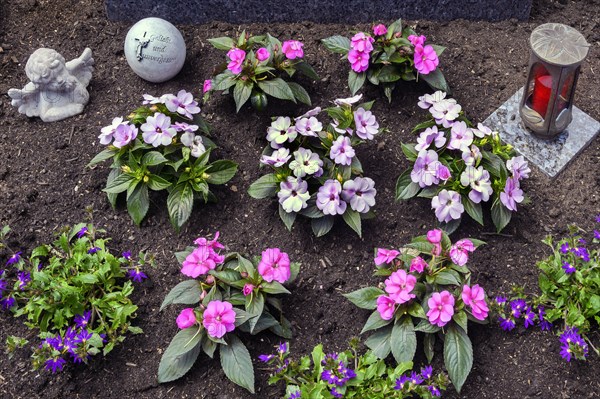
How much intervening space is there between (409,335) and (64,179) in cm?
209

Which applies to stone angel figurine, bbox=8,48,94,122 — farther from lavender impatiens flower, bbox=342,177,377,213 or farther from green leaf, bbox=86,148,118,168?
lavender impatiens flower, bbox=342,177,377,213

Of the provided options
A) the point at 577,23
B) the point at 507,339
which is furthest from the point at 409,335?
the point at 577,23

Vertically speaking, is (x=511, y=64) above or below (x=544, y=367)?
above

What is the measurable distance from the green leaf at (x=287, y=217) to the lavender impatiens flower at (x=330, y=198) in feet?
0.50

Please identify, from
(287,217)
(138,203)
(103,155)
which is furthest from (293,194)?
(103,155)

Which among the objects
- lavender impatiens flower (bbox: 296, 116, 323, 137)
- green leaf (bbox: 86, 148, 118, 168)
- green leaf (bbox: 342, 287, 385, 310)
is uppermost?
lavender impatiens flower (bbox: 296, 116, 323, 137)

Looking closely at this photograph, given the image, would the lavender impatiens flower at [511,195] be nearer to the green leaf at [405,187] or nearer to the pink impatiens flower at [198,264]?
the green leaf at [405,187]

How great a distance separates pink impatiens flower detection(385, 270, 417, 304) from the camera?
12.4ft

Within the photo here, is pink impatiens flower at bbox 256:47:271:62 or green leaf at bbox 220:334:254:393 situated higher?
pink impatiens flower at bbox 256:47:271:62

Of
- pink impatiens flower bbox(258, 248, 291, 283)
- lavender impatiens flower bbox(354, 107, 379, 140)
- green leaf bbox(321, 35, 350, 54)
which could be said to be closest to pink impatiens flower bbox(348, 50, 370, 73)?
green leaf bbox(321, 35, 350, 54)

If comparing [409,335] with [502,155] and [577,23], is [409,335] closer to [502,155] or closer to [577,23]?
[502,155]

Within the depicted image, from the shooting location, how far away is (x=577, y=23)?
524 centimetres

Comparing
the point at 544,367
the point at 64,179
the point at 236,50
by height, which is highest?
the point at 236,50

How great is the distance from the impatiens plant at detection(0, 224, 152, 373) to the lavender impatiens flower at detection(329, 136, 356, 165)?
1.09 meters
